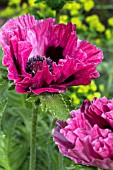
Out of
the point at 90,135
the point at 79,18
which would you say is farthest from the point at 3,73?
the point at 79,18

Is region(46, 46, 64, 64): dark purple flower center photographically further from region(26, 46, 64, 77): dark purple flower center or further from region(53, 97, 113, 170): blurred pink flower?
region(53, 97, 113, 170): blurred pink flower

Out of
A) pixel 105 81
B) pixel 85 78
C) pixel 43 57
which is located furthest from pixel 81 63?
pixel 105 81

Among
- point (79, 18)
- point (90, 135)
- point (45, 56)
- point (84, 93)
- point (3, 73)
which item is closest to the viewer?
point (90, 135)

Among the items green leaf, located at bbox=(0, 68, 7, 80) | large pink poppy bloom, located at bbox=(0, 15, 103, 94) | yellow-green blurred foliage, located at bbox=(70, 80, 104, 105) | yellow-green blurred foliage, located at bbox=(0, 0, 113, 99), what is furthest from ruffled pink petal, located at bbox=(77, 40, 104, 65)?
yellow-green blurred foliage, located at bbox=(70, 80, 104, 105)

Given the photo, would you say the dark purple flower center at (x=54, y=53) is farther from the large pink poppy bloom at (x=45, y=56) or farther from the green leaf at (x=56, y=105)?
the green leaf at (x=56, y=105)

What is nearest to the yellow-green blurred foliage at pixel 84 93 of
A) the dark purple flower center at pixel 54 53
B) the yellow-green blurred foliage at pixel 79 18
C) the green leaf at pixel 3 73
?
the yellow-green blurred foliage at pixel 79 18

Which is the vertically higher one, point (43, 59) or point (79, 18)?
point (43, 59)

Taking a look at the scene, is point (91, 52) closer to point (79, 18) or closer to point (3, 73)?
point (3, 73)

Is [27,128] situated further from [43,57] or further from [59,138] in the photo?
[59,138]
